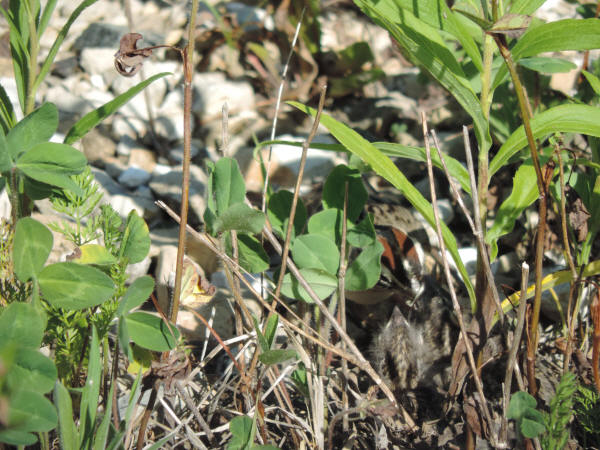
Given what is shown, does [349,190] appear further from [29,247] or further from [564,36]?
[29,247]

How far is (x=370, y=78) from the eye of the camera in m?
2.69

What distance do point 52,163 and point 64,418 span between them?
1.70 ft

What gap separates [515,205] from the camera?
134cm

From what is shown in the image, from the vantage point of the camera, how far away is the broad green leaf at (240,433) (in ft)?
3.60

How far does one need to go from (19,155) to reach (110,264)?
31cm

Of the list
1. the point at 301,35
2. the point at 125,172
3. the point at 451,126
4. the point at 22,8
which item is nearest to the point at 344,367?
the point at 22,8

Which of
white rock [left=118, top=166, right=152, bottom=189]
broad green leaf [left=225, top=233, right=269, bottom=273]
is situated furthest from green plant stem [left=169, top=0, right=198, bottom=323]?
white rock [left=118, top=166, right=152, bottom=189]

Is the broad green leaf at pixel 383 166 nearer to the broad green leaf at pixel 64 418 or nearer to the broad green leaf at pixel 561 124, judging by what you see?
A: the broad green leaf at pixel 561 124

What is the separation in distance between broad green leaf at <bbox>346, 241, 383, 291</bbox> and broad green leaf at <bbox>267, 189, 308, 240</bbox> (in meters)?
0.20

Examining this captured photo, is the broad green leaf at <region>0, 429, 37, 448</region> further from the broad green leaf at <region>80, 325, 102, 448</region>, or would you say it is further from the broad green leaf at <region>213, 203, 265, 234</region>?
the broad green leaf at <region>213, 203, 265, 234</region>

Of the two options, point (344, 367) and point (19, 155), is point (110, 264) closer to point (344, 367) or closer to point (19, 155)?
point (19, 155)

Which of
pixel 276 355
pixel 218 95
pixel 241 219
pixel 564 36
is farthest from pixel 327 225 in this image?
pixel 218 95

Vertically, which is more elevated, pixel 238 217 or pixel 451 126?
pixel 238 217

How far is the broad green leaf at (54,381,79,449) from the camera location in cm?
97
